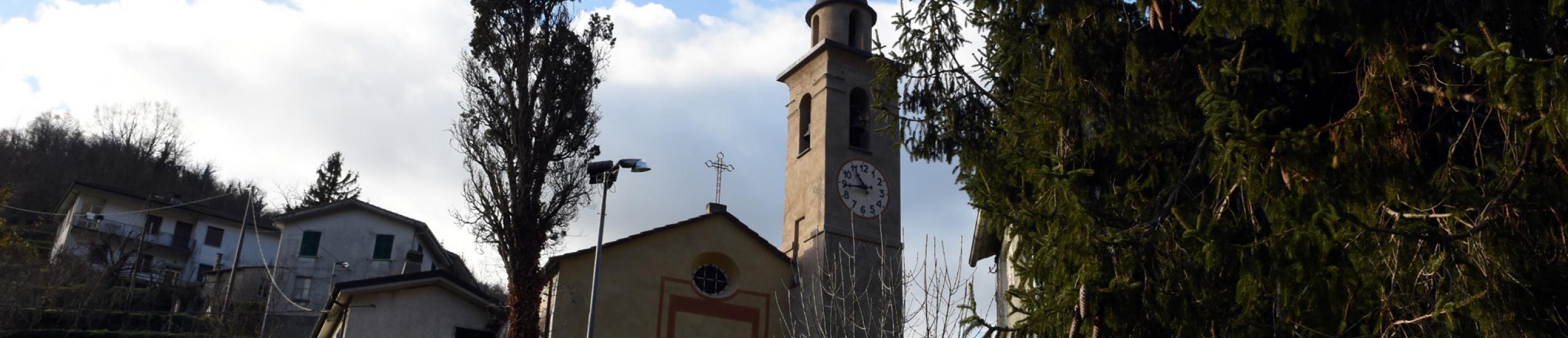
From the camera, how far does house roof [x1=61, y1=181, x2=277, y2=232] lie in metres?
46.9

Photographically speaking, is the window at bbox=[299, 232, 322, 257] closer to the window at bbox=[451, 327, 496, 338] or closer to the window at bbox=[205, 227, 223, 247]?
the window at bbox=[205, 227, 223, 247]

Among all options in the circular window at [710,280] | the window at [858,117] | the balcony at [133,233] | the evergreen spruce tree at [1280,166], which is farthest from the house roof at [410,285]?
the balcony at [133,233]

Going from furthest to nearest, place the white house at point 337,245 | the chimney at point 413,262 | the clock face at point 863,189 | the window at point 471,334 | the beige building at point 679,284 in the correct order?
the white house at point 337,245 < the chimney at point 413,262 < the clock face at point 863,189 < the beige building at point 679,284 < the window at point 471,334

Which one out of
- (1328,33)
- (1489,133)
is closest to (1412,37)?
(1328,33)

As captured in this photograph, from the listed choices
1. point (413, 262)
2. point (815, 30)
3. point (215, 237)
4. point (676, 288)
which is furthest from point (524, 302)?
point (215, 237)

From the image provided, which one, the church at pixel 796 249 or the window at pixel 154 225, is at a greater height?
the window at pixel 154 225

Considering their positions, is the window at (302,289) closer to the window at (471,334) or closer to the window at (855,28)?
the window at (471,334)

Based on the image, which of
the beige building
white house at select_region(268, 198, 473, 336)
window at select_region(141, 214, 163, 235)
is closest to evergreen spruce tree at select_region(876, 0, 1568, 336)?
the beige building

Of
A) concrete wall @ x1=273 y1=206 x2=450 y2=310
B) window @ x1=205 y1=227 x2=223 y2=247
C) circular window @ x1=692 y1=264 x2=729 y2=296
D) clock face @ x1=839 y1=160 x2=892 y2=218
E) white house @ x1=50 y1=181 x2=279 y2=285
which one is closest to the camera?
circular window @ x1=692 y1=264 x2=729 y2=296

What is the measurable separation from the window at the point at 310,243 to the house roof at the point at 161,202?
1018cm

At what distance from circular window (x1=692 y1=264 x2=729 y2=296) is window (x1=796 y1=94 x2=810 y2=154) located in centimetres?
292

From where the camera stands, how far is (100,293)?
35.8 m

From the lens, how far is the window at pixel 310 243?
3847 cm

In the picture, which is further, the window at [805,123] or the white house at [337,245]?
the white house at [337,245]
